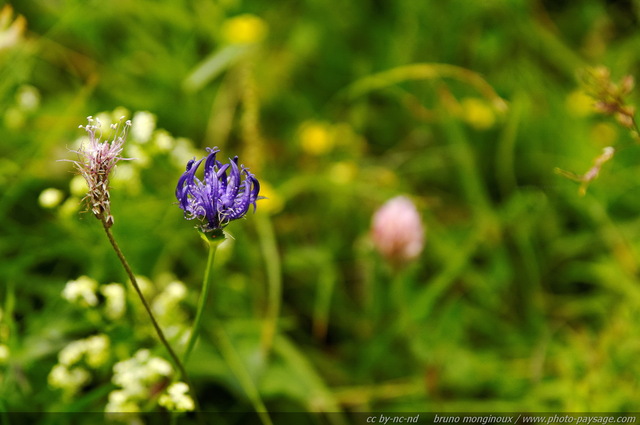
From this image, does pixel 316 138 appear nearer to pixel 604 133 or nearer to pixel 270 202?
pixel 270 202

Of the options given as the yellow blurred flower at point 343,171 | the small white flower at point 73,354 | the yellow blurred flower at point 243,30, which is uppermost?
the yellow blurred flower at point 243,30

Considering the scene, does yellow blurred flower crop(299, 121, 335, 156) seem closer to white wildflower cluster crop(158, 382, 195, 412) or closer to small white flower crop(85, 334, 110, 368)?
small white flower crop(85, 334, 110, 368)

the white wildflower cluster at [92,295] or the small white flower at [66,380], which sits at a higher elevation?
the white wildflower cluster at [92,295]

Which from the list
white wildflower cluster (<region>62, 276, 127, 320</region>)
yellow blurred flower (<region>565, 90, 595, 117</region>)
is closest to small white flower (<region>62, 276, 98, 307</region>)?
white wildflower cluster (<region>62, 276, 127, 320</region>)

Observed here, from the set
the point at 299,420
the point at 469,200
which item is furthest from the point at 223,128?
the point at 299,420

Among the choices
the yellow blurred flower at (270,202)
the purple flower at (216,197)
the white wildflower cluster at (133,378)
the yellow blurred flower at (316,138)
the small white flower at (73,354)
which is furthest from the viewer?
the yellow blurred flower at (316,138)

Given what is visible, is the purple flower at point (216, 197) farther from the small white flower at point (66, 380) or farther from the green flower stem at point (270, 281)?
the green flower stem at point (270, 281)

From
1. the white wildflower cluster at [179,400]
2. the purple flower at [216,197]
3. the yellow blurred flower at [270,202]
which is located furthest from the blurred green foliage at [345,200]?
the purple flower at [216,197]

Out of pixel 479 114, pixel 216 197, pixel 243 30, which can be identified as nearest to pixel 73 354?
pixel 216 197
